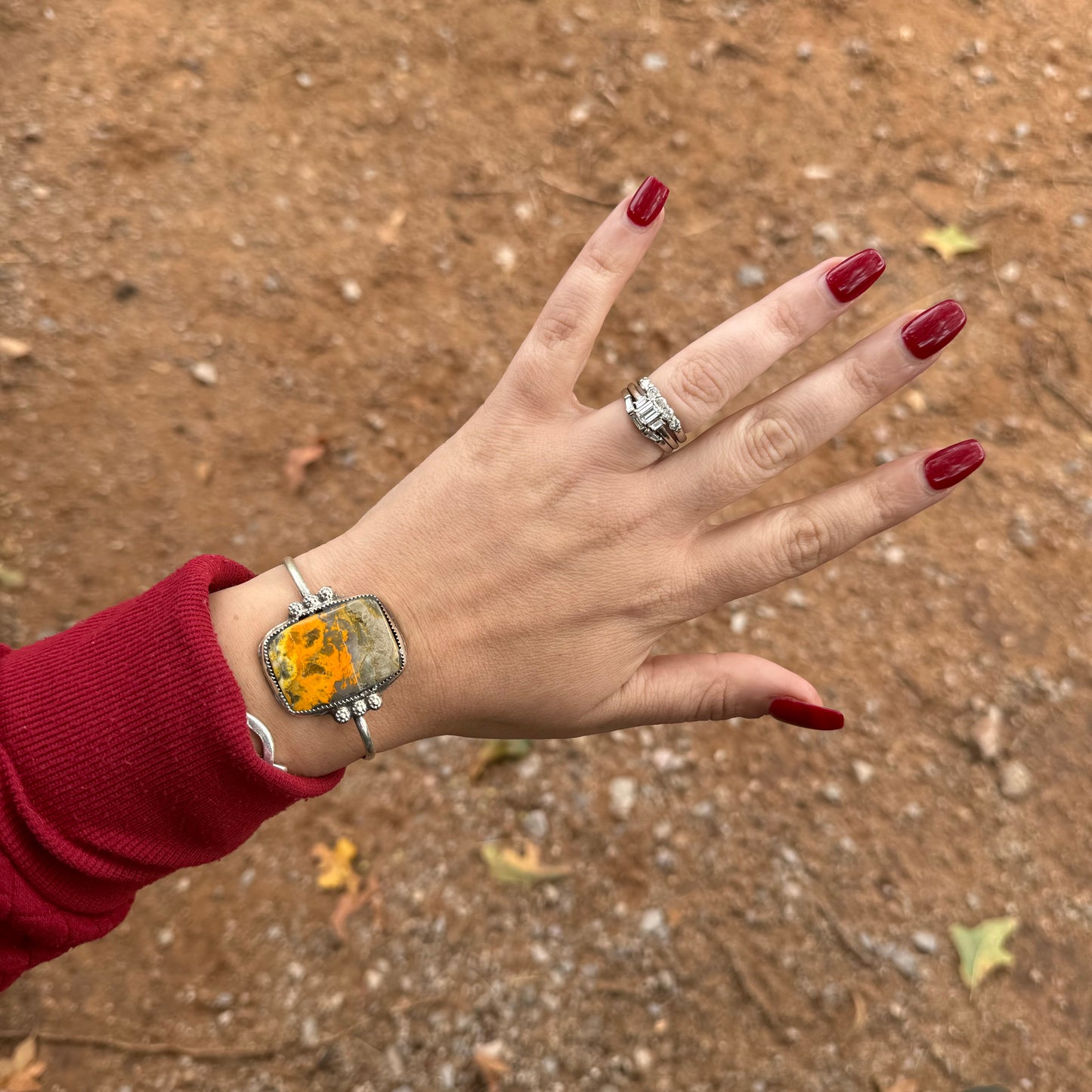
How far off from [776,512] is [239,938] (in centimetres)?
216

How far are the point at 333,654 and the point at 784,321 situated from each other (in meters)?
1.21

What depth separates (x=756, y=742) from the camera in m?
2.98

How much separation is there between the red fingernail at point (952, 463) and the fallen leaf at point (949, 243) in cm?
207

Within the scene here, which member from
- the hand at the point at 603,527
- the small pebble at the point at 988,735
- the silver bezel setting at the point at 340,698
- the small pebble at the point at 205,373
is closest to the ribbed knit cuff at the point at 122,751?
the silver bezel setting at the point at 340,698

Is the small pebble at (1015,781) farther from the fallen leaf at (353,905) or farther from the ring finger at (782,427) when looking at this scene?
the fallen leaf at (353,905)

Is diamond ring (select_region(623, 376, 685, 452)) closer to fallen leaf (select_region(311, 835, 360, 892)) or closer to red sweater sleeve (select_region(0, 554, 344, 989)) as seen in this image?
red sweater sleeve (select_region(0, 554, 344, 989))

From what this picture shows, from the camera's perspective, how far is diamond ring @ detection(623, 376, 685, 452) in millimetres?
1872

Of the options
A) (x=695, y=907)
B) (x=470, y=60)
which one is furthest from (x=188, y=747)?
(x=470, y=60)

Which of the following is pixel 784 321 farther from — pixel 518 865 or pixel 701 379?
pixel 518 865

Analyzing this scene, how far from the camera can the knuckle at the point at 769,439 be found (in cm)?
192

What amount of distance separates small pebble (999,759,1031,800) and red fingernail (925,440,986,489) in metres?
1.53

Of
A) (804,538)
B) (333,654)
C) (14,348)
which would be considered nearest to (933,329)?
(804,538)

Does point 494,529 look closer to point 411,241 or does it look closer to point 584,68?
point 411,241

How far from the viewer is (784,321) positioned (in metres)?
1.90
